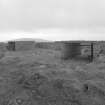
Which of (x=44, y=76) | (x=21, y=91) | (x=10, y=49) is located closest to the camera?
(x=21, y=91)

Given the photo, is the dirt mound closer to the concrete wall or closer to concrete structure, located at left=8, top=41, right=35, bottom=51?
concrete structure, located at left=8, top=41, right=35, bottom=51

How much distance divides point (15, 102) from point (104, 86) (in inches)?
169

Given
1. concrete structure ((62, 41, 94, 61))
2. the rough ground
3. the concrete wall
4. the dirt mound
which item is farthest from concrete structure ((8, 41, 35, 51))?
the dirt mound

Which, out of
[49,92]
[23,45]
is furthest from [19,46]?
[49,92]

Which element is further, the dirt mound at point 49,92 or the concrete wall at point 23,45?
the concrete wall at point 23,45

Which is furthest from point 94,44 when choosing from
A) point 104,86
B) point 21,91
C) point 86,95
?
point 21,91

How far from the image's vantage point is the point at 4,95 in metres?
6.01

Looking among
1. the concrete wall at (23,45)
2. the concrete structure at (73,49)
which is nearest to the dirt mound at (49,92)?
the concrete structure at (73,49)

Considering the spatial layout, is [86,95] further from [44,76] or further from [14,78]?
[14,78]

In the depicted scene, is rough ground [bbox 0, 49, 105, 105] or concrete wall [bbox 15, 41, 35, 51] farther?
concrete wall [bbox 15, 41, 35, 51]

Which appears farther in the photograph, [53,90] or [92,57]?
[92,57]

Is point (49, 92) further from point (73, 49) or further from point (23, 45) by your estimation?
point (23, 45)

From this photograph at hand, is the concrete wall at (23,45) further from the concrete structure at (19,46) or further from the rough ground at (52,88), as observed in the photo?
the rough ground at (52,88)

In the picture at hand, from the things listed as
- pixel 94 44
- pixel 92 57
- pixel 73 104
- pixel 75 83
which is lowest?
pixel 73 104
